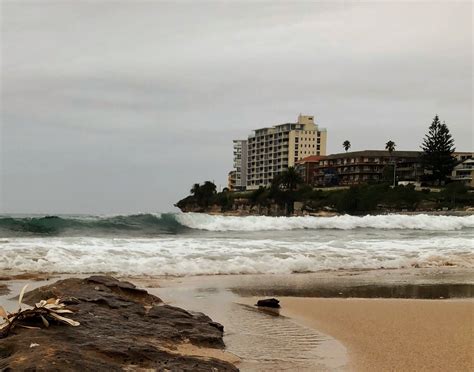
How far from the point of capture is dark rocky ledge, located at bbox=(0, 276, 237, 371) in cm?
290

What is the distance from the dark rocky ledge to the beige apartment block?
4695 inches

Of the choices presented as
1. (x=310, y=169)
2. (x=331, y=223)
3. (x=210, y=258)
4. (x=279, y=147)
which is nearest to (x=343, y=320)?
(x=210, y=258)

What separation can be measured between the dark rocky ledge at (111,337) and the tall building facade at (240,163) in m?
138

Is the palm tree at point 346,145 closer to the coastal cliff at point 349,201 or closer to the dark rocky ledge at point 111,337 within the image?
the coastal cliff at point 349,201

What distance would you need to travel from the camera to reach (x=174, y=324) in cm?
440

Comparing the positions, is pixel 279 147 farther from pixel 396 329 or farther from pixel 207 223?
pixel 396 329

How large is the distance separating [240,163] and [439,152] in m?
67.5

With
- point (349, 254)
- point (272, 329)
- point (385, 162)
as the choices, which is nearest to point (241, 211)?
point (385, 162)

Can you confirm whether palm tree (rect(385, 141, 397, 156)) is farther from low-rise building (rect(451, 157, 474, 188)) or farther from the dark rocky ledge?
the dark rocky ledge

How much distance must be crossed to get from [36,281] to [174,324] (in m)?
4.84

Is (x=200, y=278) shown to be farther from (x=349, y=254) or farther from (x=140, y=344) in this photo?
(x=140, y=344)

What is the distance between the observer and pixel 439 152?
89188 mm

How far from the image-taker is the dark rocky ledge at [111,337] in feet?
9.53

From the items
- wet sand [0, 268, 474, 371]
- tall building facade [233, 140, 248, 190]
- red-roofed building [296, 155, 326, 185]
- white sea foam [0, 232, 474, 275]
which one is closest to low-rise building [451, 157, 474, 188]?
red-roofed building [296, 155, 326, 185]
